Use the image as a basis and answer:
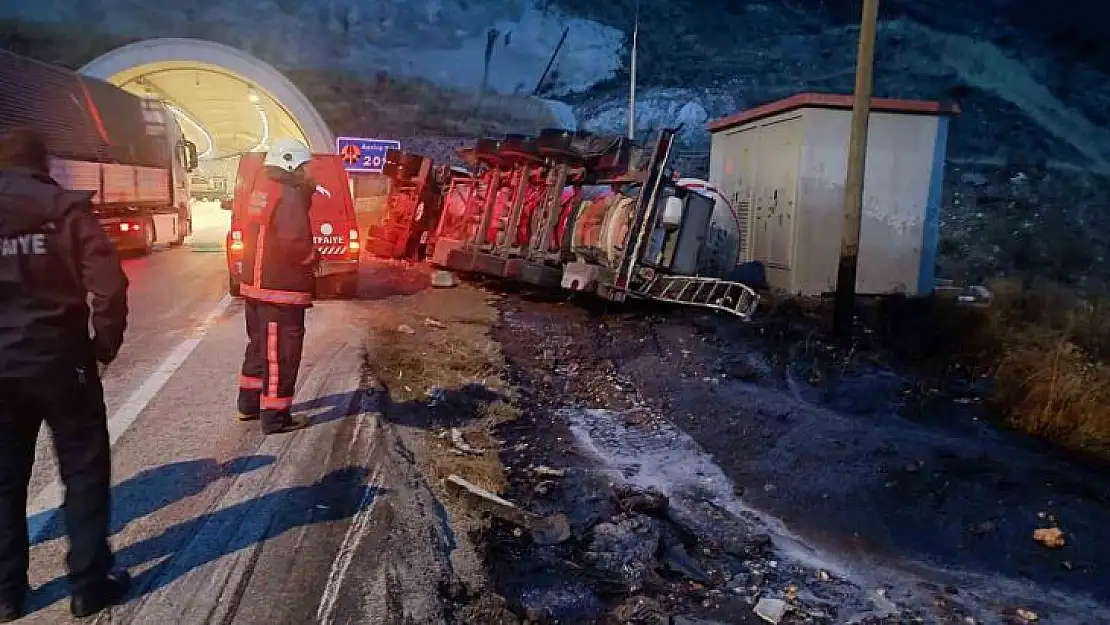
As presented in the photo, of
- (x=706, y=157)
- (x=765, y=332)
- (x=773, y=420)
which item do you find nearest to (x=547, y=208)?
(x=765, y=332)

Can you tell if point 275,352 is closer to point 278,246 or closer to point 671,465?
point 278,246

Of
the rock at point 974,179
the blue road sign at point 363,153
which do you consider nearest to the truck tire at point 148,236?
the blue road sign at point 363,153

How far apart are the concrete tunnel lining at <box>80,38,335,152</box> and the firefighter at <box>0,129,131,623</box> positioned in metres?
25.9

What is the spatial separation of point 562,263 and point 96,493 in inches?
343

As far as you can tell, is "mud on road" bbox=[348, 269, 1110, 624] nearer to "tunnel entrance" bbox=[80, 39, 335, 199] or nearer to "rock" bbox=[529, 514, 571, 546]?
"rock" bbox=[529, 514, 571, 546]

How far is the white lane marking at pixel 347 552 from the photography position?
3.18 m

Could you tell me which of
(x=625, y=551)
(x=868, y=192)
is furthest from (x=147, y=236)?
(x=625, y=551)

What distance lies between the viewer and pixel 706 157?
2958 centimetres

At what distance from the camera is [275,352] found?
5074 millimetres

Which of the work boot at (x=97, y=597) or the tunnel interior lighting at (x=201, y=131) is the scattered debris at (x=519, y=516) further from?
the tunnel interior lighting at (x=201, y=131)

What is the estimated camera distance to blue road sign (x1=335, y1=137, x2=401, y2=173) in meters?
19.5

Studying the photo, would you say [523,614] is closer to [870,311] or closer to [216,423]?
[216,423]

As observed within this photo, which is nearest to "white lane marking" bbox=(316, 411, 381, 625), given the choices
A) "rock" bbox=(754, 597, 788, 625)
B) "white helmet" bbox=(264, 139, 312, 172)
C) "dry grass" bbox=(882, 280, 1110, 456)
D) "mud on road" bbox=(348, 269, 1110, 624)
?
"mud on road" bbox=(348, 269, 1110, 624)

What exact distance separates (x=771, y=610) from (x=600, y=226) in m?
7.63
